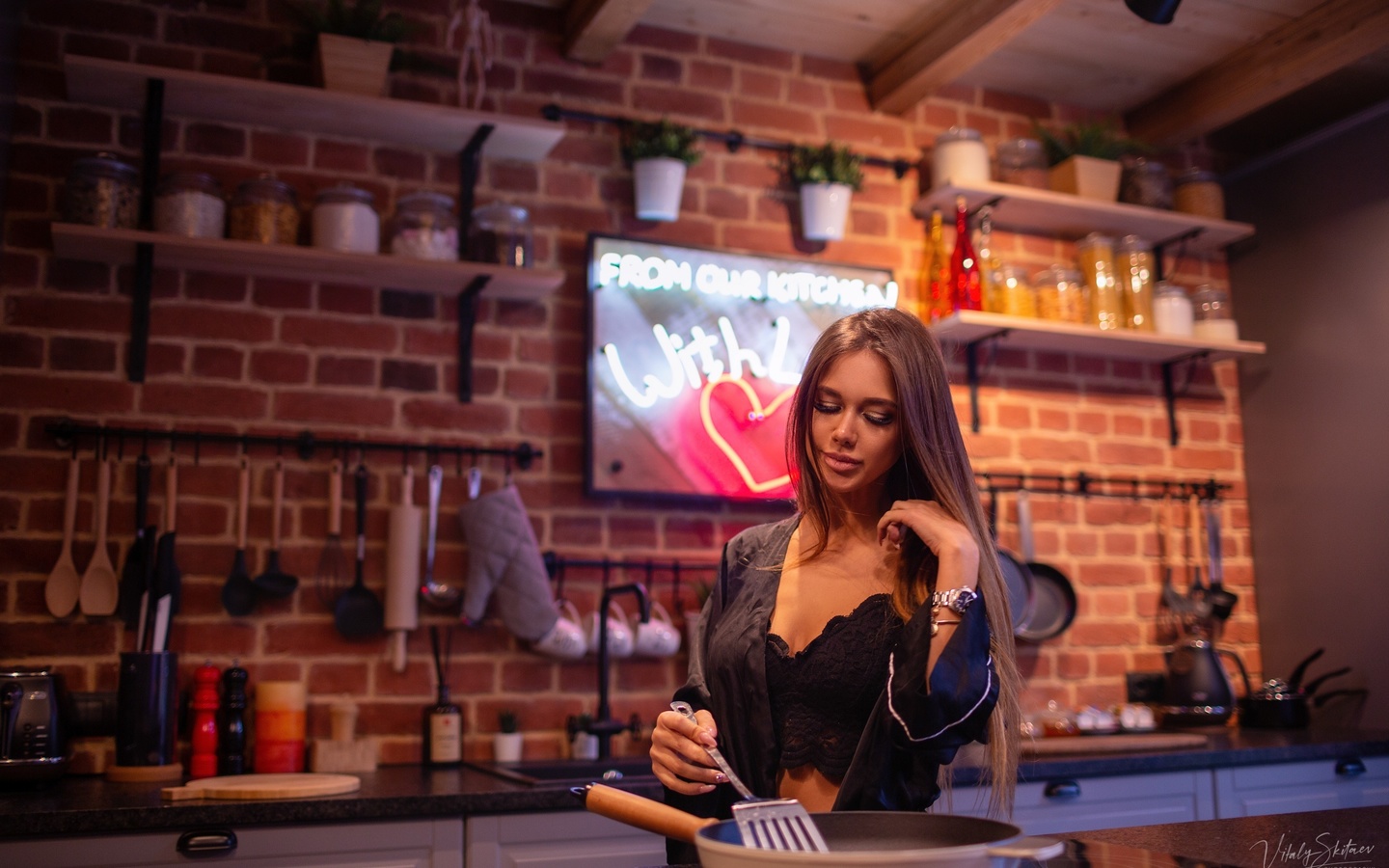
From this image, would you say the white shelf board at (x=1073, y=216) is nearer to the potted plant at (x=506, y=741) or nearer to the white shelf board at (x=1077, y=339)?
the white shelf board at (x=1077, y=339)

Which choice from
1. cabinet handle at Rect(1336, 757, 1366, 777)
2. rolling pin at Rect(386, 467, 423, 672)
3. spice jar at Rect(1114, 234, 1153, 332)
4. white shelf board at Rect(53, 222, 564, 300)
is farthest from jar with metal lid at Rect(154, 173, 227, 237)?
cabinet handle at Rect(1336, 757, 1366, 777)

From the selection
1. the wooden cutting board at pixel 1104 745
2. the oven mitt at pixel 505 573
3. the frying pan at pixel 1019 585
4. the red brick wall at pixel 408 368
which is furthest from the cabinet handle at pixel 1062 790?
the oven mitt at pixel 505 573

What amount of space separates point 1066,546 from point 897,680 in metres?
2.23

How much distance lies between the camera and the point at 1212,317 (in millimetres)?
3674

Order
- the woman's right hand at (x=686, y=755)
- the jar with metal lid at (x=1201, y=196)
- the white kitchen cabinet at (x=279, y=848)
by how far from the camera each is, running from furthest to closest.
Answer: the jar with metal lid at (x=1201, y=196), the white kitchen cabinet at (x=279, y=848), the woman's right hand at (x=686, y=755)

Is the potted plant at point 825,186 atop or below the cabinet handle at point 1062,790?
atop

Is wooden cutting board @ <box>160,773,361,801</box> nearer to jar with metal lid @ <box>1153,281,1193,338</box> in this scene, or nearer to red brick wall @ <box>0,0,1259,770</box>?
red brick wall @ <box>0,0,1259,770</box>

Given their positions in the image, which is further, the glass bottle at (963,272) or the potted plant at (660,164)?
the glass bottle at (963,272)

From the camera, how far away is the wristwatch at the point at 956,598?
1492 millimetres

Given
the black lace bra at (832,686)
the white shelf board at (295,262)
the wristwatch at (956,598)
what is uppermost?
the white shelf board at (295,262)

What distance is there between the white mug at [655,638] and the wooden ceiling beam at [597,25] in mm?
1523

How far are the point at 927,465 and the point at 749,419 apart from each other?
5.24 ft

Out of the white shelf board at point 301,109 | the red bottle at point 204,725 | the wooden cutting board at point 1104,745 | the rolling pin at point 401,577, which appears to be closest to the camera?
the red bottle at point 204,725

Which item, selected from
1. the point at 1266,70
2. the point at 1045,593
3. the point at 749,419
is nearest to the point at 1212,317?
the point at 1266,70
